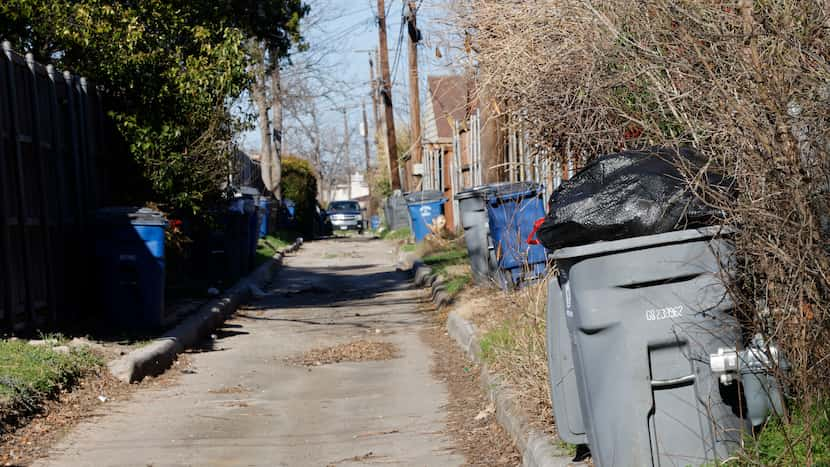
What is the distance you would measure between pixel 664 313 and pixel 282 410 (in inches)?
178

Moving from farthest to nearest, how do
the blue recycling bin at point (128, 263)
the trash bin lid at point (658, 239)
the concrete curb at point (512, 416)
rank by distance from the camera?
the blue recycling bin at point (128, 263), the concrete curb at point (512, 416), the trash bin lid at point (658, 239)

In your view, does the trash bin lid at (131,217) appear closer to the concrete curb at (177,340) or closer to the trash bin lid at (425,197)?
the concrete curb at (177,340)

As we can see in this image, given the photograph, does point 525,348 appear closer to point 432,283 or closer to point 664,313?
point 664,313

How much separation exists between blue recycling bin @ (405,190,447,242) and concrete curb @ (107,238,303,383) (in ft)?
26.5

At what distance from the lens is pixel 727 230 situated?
448 centimetres

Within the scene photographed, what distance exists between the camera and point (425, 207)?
25.7 meters

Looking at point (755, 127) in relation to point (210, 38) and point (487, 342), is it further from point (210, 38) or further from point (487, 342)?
point (210, 38)

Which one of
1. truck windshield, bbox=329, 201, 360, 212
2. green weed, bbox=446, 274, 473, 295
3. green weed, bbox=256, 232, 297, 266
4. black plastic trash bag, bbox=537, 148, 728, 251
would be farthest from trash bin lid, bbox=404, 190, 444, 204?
truck windshield, bbox=329, 201, 360, 212

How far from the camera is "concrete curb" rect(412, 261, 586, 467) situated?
562 cm

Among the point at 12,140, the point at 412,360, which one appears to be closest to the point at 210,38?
the point at 12,140

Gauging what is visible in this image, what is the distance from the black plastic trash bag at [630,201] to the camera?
4.55 metres

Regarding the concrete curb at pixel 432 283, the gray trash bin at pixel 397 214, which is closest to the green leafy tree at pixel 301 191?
the gray trash bin at pixel 397 214

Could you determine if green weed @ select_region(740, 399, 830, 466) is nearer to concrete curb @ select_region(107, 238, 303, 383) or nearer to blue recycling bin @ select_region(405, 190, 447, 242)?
concrete curb @ select_region(107, 238, 303, 383)

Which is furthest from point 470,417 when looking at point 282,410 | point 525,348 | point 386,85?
point 386,85
